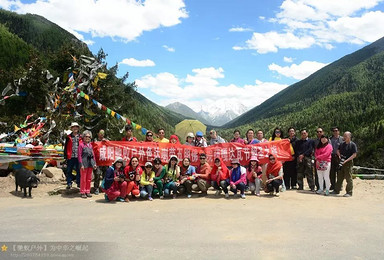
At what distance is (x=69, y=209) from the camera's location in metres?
6.73

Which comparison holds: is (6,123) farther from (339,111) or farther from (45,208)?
(339,111)

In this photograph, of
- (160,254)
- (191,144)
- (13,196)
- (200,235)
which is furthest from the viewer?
(191,144)

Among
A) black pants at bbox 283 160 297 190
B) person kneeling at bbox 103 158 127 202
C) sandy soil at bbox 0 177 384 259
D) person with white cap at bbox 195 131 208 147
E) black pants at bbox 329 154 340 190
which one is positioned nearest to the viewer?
sandy soil at bbox 0 177 384 259

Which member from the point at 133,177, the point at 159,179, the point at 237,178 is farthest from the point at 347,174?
the point at 133,177

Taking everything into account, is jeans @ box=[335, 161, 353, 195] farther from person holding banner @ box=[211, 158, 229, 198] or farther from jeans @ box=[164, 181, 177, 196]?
jeans @ box=[164, 181, 177, 196]

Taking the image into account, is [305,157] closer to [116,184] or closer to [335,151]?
[335,151]

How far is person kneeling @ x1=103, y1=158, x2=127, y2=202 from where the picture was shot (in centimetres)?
763

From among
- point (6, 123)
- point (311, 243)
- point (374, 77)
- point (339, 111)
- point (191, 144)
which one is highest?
point (374, 77)

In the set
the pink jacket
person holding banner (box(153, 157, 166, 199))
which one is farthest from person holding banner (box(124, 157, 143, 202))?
the pink jacket

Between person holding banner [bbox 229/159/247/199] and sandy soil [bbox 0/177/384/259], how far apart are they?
0.33m

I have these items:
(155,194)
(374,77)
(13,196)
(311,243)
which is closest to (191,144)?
(155,194)

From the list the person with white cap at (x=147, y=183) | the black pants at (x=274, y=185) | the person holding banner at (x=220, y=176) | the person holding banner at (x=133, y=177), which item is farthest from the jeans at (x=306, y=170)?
the person holding banner at (x=133, y=177)

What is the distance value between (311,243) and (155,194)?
4526mm

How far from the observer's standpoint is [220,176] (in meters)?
8.41
